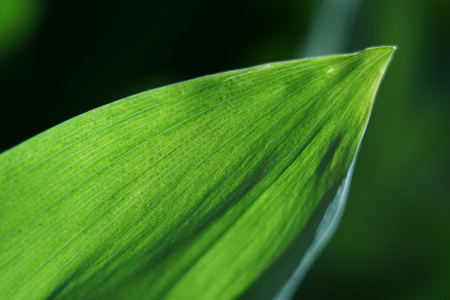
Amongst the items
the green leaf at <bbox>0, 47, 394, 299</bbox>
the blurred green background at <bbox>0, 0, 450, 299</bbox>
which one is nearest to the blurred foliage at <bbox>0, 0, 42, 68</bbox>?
the blurred green background at <bbox>0, 0, 450, 299</bbox>

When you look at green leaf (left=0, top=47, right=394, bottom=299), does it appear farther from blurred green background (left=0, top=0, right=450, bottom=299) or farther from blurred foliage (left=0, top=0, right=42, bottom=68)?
blurred foliage (left=0, top=0, right=42, bottom=68)

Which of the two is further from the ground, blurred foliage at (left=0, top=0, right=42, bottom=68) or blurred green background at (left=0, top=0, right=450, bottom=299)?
blurred foliage at (left=0, top=0, right=42, bottom=68)

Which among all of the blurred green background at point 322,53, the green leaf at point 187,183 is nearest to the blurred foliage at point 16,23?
the blurred green background at point 322,53

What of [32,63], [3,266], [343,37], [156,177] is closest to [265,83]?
[156,177]

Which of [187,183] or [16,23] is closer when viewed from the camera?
[187,183]

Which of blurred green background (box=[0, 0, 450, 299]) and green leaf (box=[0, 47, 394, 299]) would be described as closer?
green leaf (box=[0, 47, 394, 299])

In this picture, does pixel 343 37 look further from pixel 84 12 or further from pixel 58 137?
pixel 58 137

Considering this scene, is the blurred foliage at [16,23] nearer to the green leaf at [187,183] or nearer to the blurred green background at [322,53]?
the blurred green background at [322,53]
